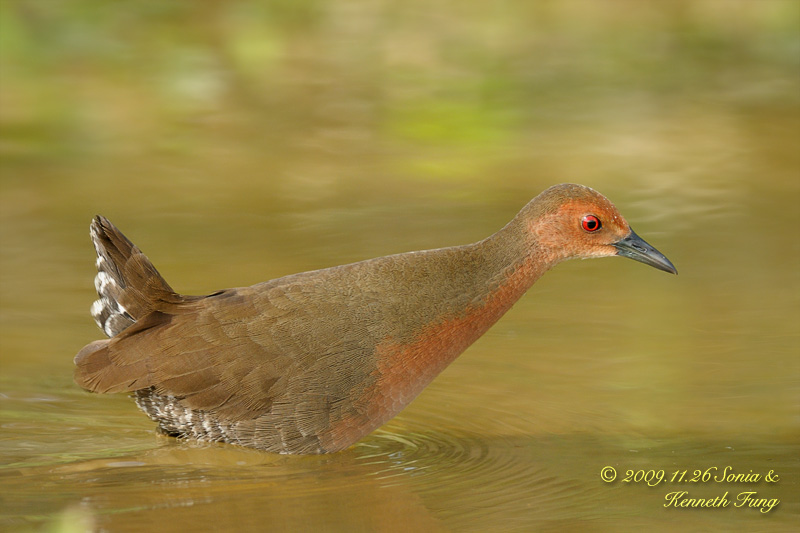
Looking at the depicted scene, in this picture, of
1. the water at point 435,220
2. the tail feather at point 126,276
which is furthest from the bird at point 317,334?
the water at point 435,220

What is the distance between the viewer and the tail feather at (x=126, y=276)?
554 centimetres

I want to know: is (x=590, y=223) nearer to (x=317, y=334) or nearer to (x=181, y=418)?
(x=317, y=334)

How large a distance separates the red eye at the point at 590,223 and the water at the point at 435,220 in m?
0.89

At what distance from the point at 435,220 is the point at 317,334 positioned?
348 cm

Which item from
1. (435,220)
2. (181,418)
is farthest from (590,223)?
(435,220)

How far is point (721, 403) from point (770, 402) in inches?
8.5

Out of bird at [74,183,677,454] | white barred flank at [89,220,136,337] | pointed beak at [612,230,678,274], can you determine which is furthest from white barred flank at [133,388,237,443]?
pointed beak at [612,230,678,274]

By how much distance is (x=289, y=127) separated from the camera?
1116 centimetres

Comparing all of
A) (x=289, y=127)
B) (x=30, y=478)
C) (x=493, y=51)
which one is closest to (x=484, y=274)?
(x=30, y=478)

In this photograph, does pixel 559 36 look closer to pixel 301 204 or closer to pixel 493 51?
pixel 493 51

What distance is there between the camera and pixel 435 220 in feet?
29.0

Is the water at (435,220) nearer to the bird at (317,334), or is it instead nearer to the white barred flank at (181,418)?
the white barred flank at (181,418)

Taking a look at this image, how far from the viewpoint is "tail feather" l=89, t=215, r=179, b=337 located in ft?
18.2

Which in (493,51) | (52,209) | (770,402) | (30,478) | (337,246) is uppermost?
(493,51)
